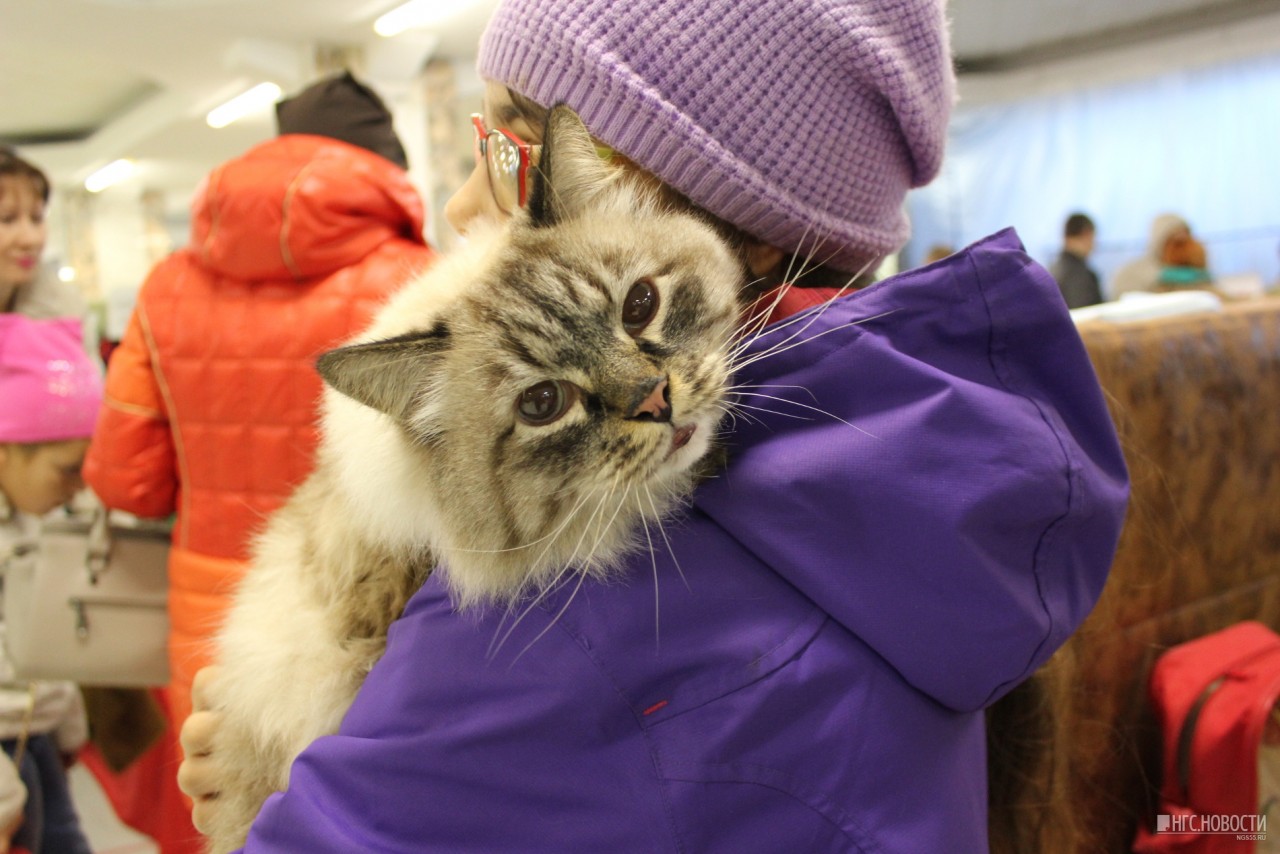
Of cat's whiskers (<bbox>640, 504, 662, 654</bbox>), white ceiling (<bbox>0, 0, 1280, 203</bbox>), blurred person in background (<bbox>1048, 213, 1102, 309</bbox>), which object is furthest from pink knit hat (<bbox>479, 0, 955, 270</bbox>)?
white ceiling (<bbox>0, 0, 1280, 203</bbox>)

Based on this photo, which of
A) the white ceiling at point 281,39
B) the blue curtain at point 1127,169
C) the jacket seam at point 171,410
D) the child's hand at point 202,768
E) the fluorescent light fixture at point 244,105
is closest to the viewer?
the child's hand at point 202,768

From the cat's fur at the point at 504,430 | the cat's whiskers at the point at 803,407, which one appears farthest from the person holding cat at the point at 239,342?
the cat's whiskers at the point at 803,407

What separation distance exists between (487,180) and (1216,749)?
5.12 ft

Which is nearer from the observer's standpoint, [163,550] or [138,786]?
[163,550]

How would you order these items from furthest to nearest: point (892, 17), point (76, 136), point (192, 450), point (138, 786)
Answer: point (76, 136) < point (138, 786) < point (192, 450) < point (892, 17)

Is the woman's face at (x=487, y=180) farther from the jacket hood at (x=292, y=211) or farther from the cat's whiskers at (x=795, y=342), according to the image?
the jacket hood at (x=292, y=211)

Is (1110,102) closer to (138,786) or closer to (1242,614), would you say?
(1242,614)

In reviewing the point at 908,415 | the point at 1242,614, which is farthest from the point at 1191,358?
the point at 908,415

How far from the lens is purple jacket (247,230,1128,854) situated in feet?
2.41

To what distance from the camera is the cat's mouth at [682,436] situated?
0.90 m

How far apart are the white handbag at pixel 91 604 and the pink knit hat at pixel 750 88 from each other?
1858 millimetres

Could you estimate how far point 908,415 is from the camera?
0.76 m

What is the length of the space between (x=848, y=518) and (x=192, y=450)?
73.7 inches

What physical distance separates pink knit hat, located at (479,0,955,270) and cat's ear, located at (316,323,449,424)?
13.5 inches
